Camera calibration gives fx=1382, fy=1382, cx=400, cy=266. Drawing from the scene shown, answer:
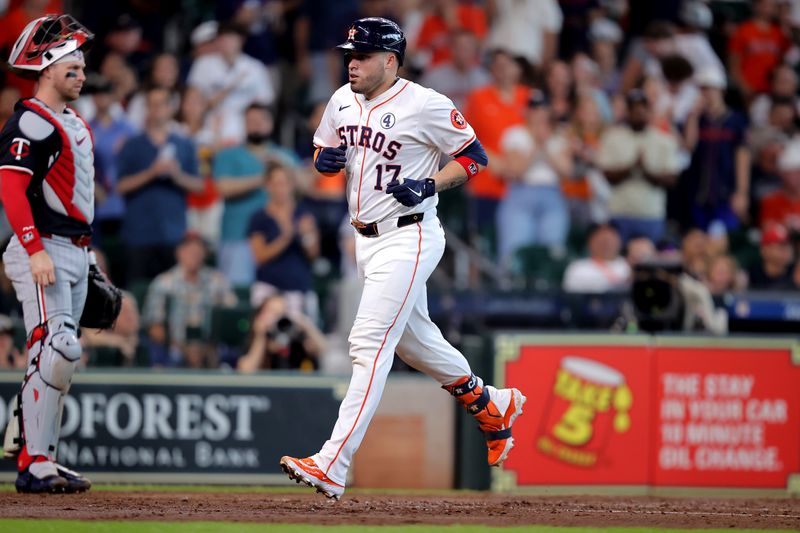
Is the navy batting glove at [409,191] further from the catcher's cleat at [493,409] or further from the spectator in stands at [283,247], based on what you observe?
the spectator in stands at [283,247]

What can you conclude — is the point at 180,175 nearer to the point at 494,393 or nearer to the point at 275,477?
the point at 275,477

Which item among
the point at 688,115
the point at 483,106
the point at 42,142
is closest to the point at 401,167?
the point at 42,142

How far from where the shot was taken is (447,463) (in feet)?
31.9

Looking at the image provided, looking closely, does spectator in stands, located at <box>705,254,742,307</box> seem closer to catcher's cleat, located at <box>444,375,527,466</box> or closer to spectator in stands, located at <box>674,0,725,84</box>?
spectator in stands, located at <box>674,0,725,84</box>

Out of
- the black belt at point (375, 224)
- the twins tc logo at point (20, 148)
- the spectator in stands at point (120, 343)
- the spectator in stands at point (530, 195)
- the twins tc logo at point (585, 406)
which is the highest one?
the spectator in stands at point (530, 195)

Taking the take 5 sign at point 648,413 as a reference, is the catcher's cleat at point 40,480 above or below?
below

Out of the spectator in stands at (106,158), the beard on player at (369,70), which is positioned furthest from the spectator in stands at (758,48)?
the beard on player at (369,70)

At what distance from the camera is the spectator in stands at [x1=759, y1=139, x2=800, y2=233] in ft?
47.8

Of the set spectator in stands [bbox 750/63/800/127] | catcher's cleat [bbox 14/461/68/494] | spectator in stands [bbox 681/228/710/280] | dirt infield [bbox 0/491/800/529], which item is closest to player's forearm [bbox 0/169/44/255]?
catcher's cleat [bbox 14/461/68/494]

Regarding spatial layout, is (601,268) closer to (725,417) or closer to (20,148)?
(725,417)

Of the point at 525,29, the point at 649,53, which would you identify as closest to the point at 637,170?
the point at 525,29

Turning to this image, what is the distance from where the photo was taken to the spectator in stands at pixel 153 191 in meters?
11.8

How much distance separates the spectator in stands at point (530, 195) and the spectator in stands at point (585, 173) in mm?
370

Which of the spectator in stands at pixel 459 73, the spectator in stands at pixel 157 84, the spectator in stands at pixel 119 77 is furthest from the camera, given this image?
the spectator in stands at pixel 459 73
